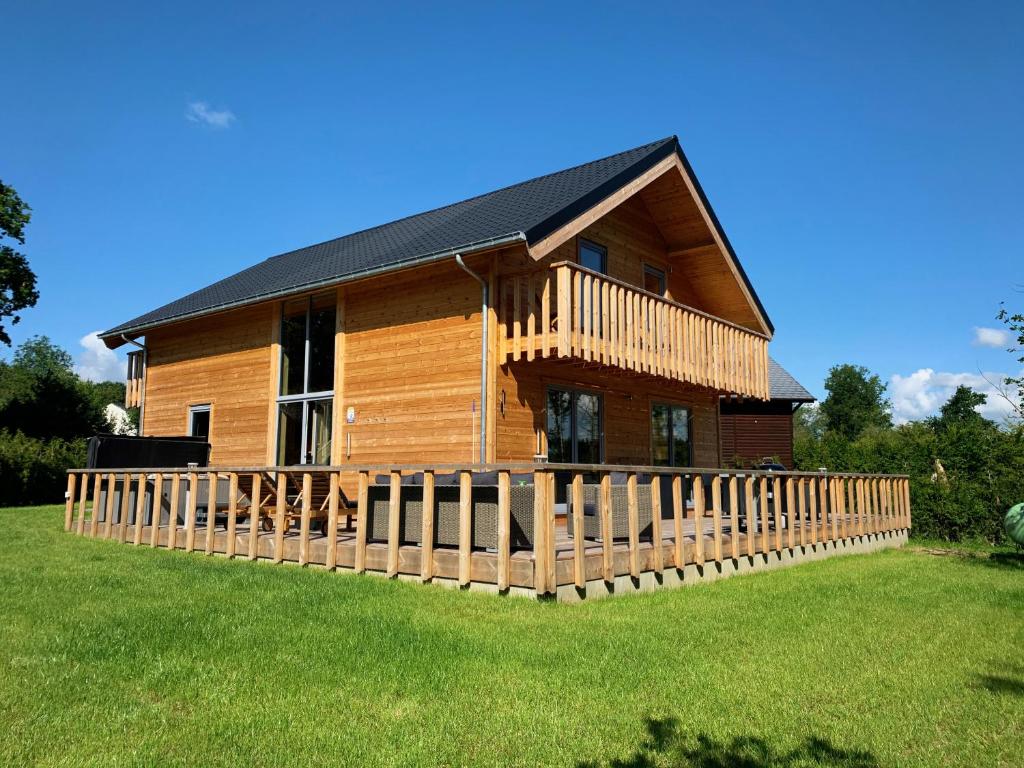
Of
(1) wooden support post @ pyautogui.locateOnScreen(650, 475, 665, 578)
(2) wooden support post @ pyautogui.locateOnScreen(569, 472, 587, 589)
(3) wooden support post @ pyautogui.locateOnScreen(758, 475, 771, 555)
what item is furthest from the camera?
(3) wooden support post @ pyautogui.locateOnScreen(758, 475, 771, 555)

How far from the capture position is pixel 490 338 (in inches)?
420

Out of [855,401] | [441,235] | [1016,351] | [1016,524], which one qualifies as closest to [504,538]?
[441,235]

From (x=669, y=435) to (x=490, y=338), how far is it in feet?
19.6

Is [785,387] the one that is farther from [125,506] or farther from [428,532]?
[428,532]

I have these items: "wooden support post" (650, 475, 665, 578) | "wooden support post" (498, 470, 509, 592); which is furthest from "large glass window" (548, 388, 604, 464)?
"wooden support post" (498, 470, 509, 592)

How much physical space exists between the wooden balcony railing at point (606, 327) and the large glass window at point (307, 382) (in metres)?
3.93

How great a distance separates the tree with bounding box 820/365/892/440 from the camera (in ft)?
253

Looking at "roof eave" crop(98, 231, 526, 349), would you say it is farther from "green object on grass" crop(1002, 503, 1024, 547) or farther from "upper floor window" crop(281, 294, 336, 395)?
"green object on grass" crop(1002, 503, 1024, 547)

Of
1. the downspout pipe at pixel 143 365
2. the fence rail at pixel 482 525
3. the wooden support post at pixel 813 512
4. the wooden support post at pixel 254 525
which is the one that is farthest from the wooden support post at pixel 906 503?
the downspout pipe at pixel 143 365

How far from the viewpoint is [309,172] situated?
1559cm

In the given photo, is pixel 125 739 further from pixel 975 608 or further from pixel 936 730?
pixel 975 608

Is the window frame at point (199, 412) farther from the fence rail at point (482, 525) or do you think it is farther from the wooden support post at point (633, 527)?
the wooden support post at point (633, 527)

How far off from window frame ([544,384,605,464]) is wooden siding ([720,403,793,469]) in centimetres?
1432

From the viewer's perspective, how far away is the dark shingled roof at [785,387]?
1013 inches
